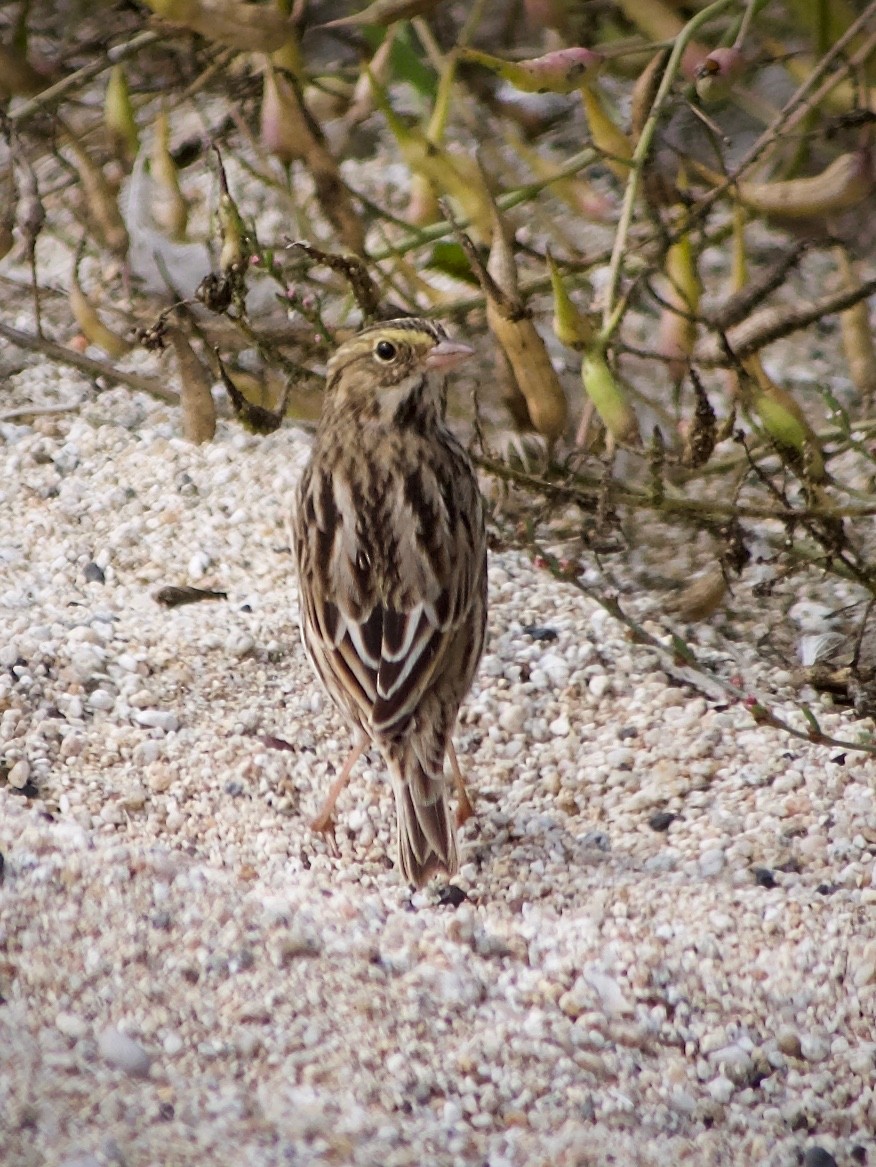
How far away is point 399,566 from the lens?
4.22m

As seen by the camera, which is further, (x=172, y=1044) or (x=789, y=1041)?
(x=789, y=1041)

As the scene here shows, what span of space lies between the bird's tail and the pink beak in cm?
111

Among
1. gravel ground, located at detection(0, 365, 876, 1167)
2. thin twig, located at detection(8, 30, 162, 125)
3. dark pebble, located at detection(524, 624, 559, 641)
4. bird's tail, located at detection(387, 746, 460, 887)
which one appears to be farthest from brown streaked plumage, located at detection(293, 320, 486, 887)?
thin twig, located at detection(8, 30, 162, 125)

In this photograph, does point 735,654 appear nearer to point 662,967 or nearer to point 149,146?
point 662,967

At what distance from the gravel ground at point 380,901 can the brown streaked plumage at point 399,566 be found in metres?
0.25

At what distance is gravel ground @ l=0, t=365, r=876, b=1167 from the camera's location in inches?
116

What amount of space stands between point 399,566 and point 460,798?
62 cm

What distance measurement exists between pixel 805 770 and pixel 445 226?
1.81 m

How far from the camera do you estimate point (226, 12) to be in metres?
4.06

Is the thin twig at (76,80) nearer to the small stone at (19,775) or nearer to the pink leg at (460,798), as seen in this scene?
the small stone at (19,775)

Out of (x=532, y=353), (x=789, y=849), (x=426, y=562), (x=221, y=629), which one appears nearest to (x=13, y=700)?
(x=221, y=629)

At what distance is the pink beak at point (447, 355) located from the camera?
4211mm

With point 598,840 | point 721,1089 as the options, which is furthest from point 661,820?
point 721,1089

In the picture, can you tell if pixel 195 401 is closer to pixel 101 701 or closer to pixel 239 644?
pixel 239 644
